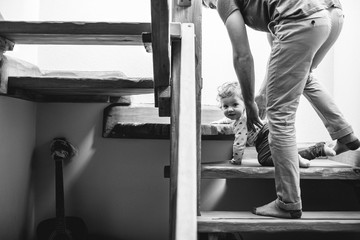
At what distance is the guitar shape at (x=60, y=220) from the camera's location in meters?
2.46

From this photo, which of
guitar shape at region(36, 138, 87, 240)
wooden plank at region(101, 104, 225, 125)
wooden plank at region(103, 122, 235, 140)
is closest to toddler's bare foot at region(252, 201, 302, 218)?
wooden plank at region(103, 122, 235, 140)

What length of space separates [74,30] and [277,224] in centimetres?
107

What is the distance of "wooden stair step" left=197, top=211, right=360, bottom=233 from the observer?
162 cm

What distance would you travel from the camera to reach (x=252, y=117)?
1.92 metres

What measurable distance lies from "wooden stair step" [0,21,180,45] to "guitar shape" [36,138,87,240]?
3.67 ft

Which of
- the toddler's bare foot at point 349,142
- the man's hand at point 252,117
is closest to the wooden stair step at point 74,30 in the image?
the man's hand at point 252,117

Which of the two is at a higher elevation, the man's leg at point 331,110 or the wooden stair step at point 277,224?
the man's leg at point 331,110

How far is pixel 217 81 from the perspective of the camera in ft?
9.95

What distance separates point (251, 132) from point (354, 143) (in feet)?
1.57

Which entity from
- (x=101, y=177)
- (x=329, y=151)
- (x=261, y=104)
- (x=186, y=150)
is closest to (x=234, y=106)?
(x=261, y=104)

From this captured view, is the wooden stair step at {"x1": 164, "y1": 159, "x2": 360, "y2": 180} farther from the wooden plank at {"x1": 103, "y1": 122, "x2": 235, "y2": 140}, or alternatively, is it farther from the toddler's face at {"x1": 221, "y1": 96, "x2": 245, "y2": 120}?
the wooden plank at {"x1": 103, "y1": 122, "x2": 235, "y2": 140}

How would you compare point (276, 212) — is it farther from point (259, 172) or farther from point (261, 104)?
point (261, 104)

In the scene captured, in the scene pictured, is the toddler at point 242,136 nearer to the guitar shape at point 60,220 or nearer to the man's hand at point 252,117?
the man's hand at point 252,117

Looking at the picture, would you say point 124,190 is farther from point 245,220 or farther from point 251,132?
point 245,220
